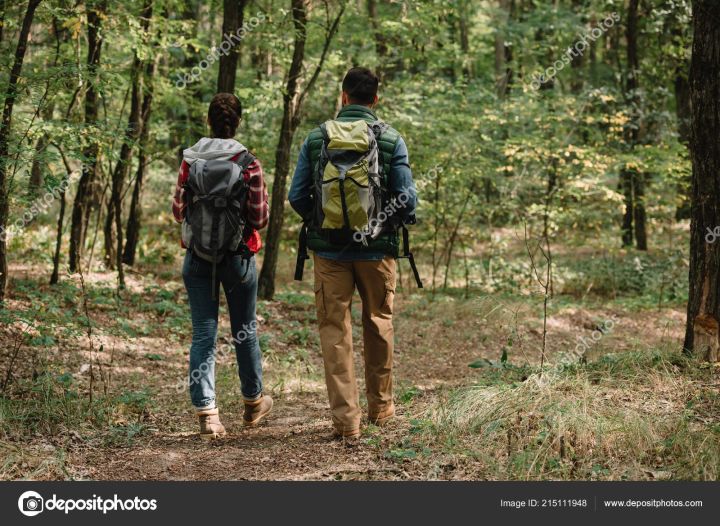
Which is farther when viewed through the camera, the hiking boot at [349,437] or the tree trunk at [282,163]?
the tree trunk at [282,163]

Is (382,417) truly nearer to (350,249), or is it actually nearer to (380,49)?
(350,249)

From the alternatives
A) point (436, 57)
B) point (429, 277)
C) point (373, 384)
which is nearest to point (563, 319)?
point (429, 277)

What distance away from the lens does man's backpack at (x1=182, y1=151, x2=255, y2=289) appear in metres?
4.43

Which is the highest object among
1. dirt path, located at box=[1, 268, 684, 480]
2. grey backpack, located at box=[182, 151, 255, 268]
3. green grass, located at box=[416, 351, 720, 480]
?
grey backpack, located at box=[182, 151, 255, 268]

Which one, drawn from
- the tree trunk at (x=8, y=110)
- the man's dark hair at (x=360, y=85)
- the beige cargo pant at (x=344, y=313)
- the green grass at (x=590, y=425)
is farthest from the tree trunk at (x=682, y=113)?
the tree trunk at (x=8, y=110)

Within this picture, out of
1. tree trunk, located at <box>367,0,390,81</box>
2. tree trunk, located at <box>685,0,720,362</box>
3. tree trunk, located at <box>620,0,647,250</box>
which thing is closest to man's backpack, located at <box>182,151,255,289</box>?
tree trunk, located at <box>685,0,720,362</box>

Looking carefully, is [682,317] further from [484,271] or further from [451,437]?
[451,437]

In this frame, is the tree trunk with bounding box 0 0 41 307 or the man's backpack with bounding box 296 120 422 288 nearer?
the man's backpack with bounding box 296 120 422 288

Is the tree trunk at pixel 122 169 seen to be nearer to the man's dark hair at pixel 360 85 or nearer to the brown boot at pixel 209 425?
the brown boot at pixel 209 425

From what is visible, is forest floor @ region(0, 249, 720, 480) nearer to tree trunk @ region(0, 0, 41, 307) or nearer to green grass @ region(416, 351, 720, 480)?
green grass @ region(416, 351, 720, 480)

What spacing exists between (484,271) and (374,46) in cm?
547

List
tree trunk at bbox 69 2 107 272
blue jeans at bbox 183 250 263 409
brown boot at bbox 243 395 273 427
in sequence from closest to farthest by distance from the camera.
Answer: blue jeans at bbox 183 250 263 409 < brown boot at bbox 243 395 273 427 < tree trunk at bbox 69 2 107 272
